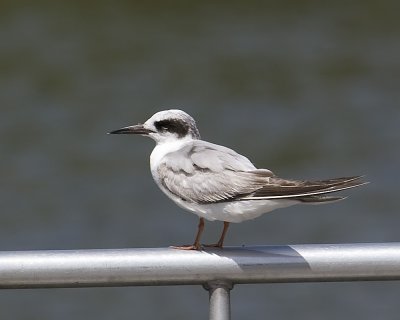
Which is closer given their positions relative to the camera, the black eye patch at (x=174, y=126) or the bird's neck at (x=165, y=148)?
the bird's neck at (x=165, y=148)

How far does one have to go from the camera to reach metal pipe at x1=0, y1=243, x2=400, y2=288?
298 cm

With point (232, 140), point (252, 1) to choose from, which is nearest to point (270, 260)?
point (232, 140)

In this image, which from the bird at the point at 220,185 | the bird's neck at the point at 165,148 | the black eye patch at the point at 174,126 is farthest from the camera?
the black eye patch at the point at 174,126

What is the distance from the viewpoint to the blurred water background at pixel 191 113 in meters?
12.0

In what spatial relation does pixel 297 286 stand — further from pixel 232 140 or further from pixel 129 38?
pixel 129 38

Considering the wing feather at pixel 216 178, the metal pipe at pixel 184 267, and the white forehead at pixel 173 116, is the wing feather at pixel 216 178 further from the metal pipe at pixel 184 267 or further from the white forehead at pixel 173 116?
the metal pipe at pixel 184 267

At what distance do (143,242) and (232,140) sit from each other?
7.26 feet

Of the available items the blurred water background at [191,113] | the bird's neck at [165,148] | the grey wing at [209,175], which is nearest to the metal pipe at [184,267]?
the grey wing at [209,175]

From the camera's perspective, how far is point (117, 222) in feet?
41.9

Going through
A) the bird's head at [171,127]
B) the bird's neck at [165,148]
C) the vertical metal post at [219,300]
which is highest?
the bird's head at [171,127]

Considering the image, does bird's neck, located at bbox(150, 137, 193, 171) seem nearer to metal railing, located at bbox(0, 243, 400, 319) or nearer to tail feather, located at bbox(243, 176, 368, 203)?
tail feather, located at bbox(243, 176, 368, 203)

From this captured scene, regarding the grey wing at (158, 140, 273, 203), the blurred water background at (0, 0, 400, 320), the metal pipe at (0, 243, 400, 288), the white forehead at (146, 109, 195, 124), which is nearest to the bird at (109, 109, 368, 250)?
the grey wing at (158, 140, 273, 203)

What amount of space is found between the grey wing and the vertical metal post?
1036 millimetres

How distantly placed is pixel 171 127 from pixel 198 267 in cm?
183
